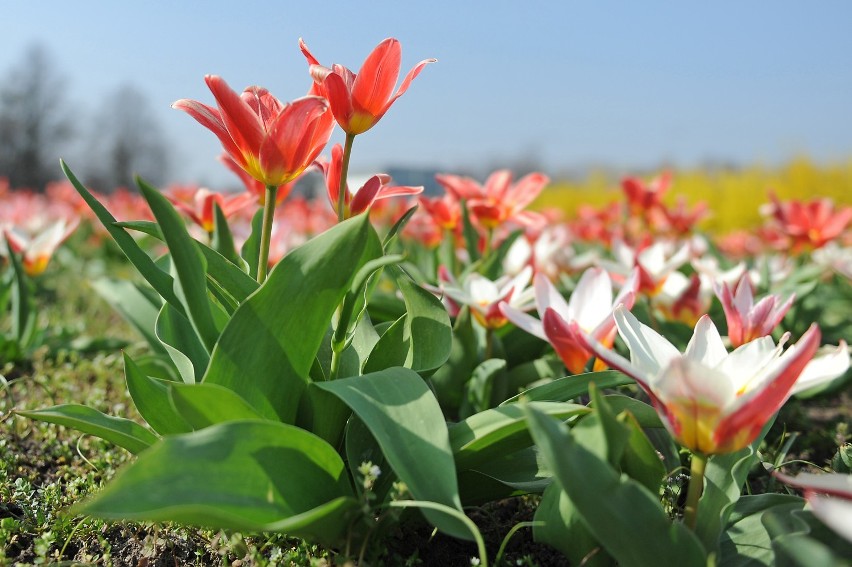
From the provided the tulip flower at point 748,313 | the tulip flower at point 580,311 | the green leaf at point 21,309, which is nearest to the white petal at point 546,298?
the tulip flower at point 580,311

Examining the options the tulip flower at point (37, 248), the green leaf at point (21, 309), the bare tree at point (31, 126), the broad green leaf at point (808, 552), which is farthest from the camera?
the bare tree at point (31, 126)

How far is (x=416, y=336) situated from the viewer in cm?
133

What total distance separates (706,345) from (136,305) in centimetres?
169

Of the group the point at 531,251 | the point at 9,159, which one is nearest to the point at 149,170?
the point at 9,159

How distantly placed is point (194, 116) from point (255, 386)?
44cm

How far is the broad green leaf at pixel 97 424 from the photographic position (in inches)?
44.1

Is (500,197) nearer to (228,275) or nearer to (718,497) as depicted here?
(228,275)

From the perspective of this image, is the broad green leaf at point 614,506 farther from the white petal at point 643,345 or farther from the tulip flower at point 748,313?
the tulip flower at point 748,313

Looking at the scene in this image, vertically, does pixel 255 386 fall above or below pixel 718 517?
above

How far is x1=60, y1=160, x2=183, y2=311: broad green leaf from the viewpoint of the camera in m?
1.18

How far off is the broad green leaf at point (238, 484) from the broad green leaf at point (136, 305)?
44.5 inches

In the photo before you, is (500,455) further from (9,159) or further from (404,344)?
(9,159)

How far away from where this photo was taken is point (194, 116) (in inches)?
45.0

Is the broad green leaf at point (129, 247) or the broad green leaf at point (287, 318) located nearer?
the broad green leaf at point (287, 318)
